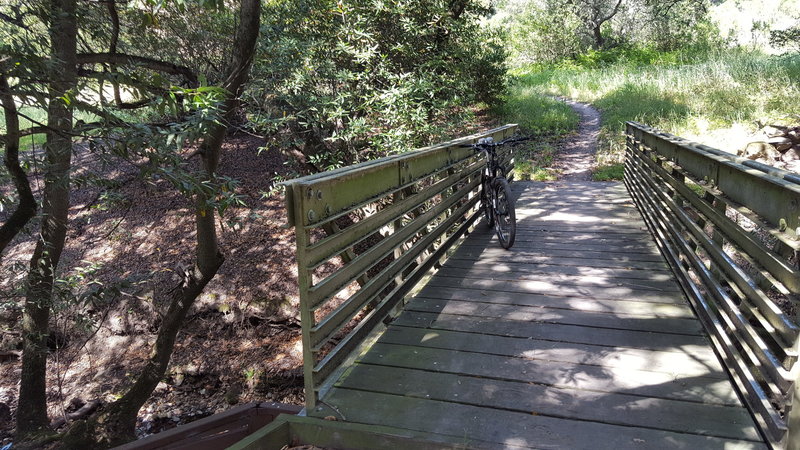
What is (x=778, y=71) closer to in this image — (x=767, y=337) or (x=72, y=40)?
(x=767, y=337)

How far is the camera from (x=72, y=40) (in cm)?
490

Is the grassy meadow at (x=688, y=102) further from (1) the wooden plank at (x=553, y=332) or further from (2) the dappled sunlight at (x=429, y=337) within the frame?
(2) the dappled sunlight at (x=429, y=337)

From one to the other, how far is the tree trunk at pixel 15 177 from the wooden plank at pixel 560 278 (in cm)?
371

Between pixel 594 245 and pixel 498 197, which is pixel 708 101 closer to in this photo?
pixel 594 245

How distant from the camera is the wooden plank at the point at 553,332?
3.30m

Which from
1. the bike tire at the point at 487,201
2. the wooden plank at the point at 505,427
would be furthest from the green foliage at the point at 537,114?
the wooden plank at the point at 505,427

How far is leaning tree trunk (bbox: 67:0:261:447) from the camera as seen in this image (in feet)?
16.7

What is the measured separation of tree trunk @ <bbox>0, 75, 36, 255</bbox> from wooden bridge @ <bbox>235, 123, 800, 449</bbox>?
9.88 feet

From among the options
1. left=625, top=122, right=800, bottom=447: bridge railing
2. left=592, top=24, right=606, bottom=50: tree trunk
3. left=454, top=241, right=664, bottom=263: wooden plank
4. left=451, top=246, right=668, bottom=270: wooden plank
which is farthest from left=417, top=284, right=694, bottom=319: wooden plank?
left=592, top=24, right=606, bottom=50: tree trunk

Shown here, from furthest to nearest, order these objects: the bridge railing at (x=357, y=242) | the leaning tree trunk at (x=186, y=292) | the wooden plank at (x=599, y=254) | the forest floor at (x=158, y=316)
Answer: the forest floor at (x=158, y=316), the leaning tree trunk at (x=186, y=292), the wooden plank at (x=599, y=254), the bridge railing at (x=357, y=242)

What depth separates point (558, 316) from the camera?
3785 millimetres

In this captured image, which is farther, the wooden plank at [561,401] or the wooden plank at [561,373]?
the wooden plank at [561,373]

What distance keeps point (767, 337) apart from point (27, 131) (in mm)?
5274

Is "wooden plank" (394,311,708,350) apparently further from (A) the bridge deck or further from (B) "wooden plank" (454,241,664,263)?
(B) "wooden plank" (454,241,664,263)
